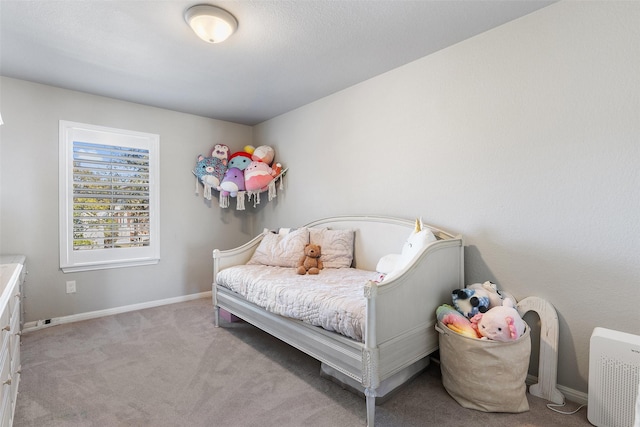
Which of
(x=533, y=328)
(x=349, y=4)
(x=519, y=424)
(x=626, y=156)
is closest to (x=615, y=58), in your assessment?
(x=626, y=156)

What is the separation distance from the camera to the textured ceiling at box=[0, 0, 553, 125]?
1754 millimetres

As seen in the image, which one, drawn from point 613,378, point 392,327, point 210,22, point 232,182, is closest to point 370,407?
point 392,327

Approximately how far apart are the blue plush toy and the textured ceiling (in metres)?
1.66

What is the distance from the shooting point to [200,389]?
5.95 feet

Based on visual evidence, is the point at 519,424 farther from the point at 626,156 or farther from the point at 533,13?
the point at 533,13

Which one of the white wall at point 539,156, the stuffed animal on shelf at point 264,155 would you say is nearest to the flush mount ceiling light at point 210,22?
the white wall at point 539,156

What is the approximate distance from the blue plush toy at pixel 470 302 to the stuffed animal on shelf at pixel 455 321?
0.13 feet

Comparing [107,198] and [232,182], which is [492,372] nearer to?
[232,182]

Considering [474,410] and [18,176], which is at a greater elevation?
[18,176]

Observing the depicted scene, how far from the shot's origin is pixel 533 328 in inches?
71.6

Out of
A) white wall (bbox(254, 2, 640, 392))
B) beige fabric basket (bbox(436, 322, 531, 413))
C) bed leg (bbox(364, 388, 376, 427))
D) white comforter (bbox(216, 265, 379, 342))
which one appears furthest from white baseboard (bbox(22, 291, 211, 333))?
beige fabric basket (bbox(436, 322, 531, 413))

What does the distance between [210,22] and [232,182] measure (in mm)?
1994

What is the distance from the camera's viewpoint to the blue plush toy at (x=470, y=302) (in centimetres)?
174

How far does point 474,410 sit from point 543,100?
1.77 metres
